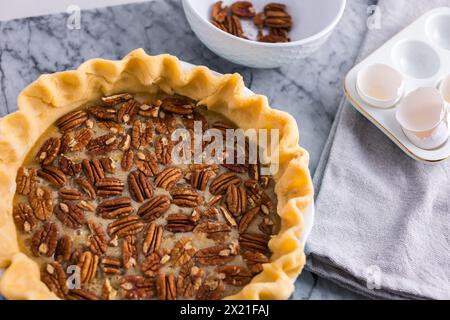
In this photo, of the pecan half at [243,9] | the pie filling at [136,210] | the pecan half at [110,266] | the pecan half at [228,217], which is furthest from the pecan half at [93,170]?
→ the pecan half at [243,9]

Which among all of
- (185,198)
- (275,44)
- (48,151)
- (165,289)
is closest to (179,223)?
(185,198)

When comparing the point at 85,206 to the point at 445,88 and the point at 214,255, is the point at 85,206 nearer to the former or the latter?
the point at 214,255

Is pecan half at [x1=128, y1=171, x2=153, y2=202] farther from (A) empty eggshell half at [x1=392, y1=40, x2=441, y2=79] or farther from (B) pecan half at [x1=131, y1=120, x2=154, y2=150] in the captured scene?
(A) empty eggshell half at [x1=392, y1=40, x2=441, y2=79]

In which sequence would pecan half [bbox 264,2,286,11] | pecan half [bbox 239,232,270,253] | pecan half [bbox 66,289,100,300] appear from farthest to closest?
pecan half [bbox 264,2,286,11] → pecan half [bbox 239,232,270,253] → pecan half [bbox 66,289,100,300]

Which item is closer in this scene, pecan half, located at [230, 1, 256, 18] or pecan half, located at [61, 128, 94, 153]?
pecan half, located at [61, 128, 94, 153]

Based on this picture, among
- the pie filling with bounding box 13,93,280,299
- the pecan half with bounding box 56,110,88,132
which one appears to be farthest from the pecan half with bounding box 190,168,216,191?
the pecan half with bounding box 56,110,88,132

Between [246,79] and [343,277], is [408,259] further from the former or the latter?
[246,79]

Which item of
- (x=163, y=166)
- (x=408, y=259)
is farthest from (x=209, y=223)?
(x=408, y=259)
